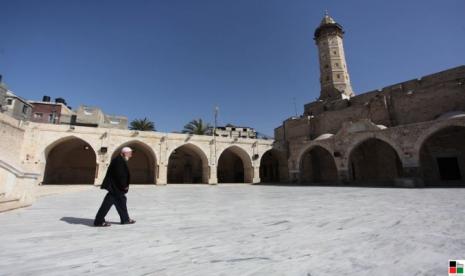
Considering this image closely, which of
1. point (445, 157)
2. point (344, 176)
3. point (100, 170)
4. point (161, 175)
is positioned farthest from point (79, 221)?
point (445, 157)

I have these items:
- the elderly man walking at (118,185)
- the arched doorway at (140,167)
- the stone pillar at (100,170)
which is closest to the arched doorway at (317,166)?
the arched doorway at (140,167)

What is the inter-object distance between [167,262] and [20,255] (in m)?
1.74

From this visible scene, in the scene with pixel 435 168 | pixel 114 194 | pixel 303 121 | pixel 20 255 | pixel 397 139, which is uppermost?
pixel 303 121

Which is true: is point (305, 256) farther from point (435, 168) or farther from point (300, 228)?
point (435, 168)

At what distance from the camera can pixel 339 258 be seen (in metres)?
2.42

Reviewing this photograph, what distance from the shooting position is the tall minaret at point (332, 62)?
102 feet

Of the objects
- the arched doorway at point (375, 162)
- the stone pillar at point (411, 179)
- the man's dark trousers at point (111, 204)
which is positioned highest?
the arched doorway at point (375, 162)

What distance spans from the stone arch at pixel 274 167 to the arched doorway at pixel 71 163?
20.1m

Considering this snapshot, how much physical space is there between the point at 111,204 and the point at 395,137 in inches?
702

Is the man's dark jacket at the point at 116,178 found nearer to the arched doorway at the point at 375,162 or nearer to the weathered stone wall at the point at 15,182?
the weathered stone wall at the point at 15,182

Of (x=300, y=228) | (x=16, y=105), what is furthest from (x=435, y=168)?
(x=16, y=105)

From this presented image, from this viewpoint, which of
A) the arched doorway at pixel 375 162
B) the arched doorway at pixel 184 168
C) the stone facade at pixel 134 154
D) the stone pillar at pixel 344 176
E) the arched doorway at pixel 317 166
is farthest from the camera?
the arched doorway at pixel 184 168

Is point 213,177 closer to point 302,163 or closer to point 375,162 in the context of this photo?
point 302,163

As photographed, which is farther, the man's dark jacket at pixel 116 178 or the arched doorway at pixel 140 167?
the arched doorway at pixel 140 167
